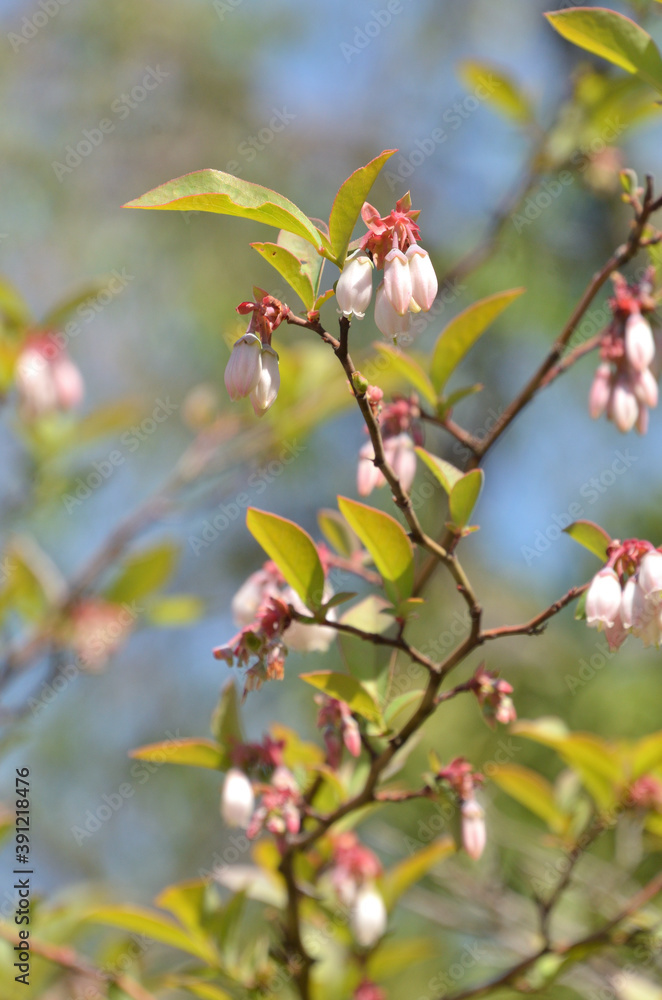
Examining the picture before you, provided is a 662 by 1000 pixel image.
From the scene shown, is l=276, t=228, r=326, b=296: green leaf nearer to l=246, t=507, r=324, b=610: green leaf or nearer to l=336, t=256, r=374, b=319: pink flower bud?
l=336, t=256, r=374, b=319: pink flower bud

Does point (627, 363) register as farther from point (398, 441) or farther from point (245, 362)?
point (245, 362)

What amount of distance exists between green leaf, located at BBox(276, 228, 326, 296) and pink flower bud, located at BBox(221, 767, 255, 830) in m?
0.70

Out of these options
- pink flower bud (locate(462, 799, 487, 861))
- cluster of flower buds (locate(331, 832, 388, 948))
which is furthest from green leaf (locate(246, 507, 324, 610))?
cluster of flower buds (locate(331, 832, 388, 948))

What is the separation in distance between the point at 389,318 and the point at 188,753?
70 centimetres

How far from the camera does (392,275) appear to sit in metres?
0.93

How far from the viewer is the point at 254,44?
18.1ft

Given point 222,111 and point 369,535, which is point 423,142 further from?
point 369,535

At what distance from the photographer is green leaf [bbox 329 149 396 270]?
89 centimetres

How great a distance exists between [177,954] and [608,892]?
7.41ft

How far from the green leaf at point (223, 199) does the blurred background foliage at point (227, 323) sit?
8.55ft

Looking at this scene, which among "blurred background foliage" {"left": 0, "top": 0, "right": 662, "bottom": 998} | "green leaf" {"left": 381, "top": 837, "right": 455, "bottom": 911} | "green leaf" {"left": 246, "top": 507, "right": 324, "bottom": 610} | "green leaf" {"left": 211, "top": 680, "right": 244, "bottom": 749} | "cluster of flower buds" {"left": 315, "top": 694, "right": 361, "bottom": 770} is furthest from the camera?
"blurred background foliage" {"left": 0, "top": 0, "right": 662, "bottom": 998}

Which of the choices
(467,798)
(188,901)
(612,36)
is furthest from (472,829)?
(612,36)

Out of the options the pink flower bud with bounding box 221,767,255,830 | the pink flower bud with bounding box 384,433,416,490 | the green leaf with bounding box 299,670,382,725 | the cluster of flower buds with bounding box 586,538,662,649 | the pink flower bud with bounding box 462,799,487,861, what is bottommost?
the pink flower bud with bounding box 462,799,487,861

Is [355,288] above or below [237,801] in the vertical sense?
above
